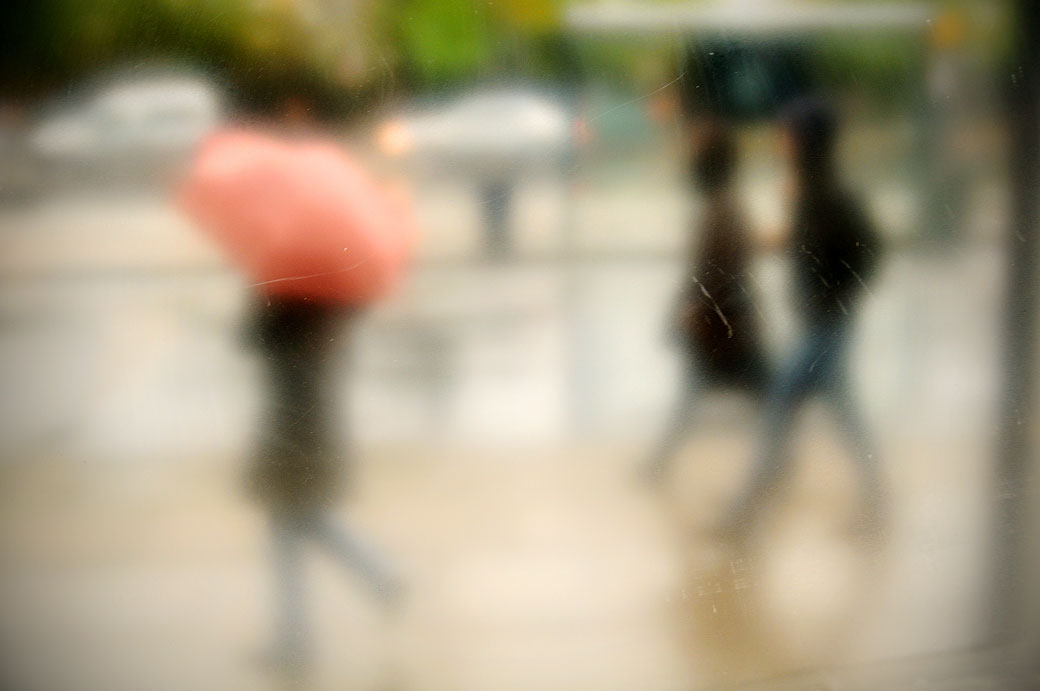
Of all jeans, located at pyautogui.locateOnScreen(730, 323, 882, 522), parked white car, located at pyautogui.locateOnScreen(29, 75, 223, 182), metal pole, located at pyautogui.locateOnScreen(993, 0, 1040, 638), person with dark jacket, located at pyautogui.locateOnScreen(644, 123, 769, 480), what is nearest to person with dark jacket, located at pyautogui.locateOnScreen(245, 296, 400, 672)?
parked white car, located at pyautogui.locateOnScreen(29, 75, 223, 182)

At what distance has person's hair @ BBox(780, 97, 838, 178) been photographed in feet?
3.71

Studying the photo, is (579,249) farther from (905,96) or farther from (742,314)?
(905,96)

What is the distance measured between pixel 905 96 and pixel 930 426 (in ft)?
1.62

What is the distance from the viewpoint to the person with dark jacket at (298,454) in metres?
1.11

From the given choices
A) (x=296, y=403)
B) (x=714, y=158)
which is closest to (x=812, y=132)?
(x=714, y=158)

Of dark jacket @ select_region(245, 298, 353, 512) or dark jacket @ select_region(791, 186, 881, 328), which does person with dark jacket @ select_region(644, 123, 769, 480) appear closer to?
dark jacket @ select_region(791, 186, 881, 328)

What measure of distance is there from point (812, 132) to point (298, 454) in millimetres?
846

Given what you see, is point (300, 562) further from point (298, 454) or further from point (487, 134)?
point (487, 134)

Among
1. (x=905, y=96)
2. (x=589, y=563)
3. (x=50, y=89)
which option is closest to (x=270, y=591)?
(x=589, y=563)

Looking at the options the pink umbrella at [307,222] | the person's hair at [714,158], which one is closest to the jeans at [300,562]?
the pink umbrella at [307,222]

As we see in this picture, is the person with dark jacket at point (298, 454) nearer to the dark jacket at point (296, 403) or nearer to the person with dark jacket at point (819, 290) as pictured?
the dark jacket at point (296, 403)

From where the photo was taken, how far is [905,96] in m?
1.15

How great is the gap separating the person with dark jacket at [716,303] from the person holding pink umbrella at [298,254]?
0.41m

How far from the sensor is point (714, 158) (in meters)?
1.13
